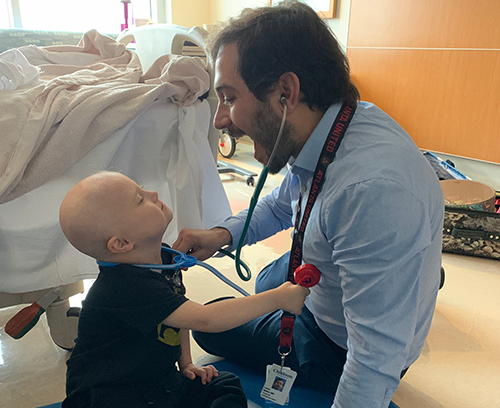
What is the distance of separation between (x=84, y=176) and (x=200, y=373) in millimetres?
583

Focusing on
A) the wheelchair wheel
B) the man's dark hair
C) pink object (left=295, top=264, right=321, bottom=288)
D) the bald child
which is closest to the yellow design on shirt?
the bald child

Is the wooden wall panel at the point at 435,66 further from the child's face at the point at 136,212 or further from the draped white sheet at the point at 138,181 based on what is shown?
the child's face at the point at 136,212

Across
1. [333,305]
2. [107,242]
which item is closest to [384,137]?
[333,305]

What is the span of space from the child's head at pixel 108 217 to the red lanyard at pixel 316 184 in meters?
0.29

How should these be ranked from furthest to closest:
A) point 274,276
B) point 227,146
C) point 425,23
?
point 227,146 < point 425,23 < point 274,276

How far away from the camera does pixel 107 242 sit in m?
0.82

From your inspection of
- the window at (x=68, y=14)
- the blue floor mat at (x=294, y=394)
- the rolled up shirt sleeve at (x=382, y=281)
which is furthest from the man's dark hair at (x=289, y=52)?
the window at (x=68, y=14)

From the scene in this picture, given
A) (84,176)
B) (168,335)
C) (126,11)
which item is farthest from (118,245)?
→ (126,11)

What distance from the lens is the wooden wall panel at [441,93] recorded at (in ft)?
8.51

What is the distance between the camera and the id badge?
3.07ft

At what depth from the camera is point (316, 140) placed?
88 cm

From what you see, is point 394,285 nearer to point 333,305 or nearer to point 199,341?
point 333,305

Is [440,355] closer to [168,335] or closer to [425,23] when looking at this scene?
[168,335]

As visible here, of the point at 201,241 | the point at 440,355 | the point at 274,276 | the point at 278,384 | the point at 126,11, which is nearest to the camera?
the point at 278,384
